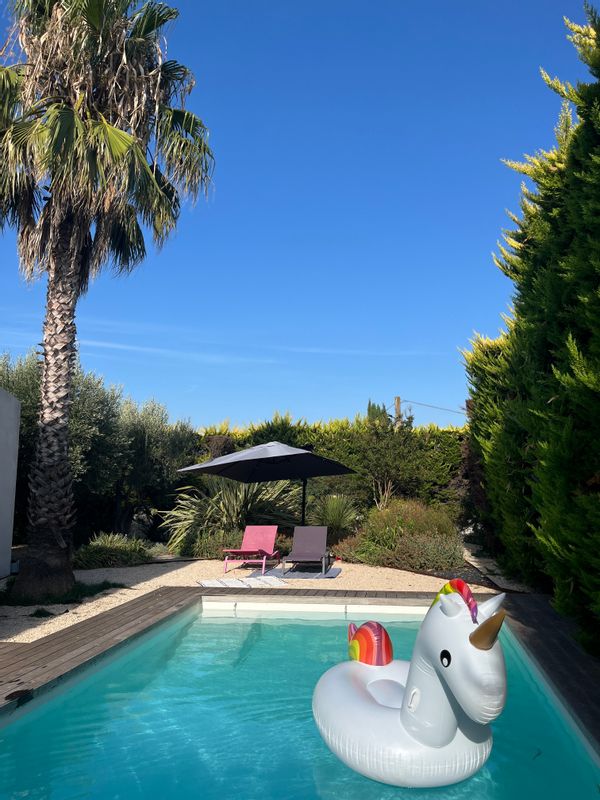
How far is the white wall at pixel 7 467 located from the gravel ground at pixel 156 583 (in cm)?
132

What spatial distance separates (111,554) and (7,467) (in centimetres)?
273

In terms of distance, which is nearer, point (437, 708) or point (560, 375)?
point (437, 708)

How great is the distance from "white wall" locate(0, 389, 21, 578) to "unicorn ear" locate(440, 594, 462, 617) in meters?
9.24

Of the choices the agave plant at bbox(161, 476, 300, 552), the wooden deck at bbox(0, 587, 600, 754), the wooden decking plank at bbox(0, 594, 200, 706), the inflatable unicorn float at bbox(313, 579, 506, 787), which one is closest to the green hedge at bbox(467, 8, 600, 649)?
the wooden deck at bbox(0, 587, 600, 754)

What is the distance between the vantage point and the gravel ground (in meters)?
7.12

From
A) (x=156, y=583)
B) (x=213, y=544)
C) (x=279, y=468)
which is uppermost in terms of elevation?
(x=279, y=468)

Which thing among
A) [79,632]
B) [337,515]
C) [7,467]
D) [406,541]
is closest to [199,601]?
[79,632]

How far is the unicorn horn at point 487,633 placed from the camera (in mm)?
2738

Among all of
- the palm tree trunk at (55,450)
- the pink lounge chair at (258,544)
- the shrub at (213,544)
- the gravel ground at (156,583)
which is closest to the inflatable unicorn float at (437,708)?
the gravel ground at (156,583)

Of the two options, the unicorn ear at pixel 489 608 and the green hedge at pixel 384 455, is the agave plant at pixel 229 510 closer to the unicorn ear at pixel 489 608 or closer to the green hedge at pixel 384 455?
the green hedge at pixel 384 455

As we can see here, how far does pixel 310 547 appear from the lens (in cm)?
1117

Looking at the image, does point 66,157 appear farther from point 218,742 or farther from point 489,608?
point 489,608

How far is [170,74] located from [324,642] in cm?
939

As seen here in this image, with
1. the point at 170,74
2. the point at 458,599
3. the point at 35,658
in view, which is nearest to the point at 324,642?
the point at 35,658
